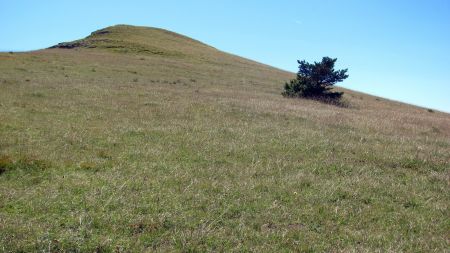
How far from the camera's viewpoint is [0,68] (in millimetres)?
38781

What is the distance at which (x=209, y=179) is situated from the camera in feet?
37.6

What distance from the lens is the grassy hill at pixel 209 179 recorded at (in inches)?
318

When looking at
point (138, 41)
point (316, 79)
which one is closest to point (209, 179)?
point (316, 79)

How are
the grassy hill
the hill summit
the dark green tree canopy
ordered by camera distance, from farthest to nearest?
the hill summit
the dark green tree canopy
the grassy hill

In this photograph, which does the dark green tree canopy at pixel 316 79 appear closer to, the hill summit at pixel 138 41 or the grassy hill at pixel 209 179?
the grassy hill at pixel 209 179

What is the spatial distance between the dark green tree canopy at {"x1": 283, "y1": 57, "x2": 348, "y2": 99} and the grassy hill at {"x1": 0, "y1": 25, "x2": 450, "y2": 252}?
12.9 metres

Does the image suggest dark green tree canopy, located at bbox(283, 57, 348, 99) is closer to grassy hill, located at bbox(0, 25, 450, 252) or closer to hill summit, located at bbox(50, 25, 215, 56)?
grassy hill, located at bbox(0, 25, 450, 252)

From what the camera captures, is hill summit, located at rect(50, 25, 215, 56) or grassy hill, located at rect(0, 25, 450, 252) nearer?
grassy hill, located at rect(0, 25, 450, 252)

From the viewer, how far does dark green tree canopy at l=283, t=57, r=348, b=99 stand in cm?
3772

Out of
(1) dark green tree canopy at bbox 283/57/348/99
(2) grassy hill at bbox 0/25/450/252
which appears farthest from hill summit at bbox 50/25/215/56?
(2) grassy hill at bbox 0/25/450/252

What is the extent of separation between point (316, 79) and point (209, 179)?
2884 cm

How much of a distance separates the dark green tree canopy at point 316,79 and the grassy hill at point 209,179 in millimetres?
12909

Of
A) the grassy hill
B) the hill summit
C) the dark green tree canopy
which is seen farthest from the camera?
the hill summit

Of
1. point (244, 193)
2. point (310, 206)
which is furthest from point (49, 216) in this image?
point (310, 206)
